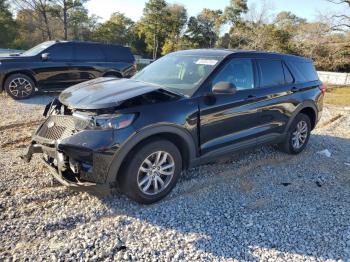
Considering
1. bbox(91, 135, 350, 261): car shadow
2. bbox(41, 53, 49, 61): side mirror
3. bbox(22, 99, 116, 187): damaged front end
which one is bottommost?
bbox(91, 135, 350, 261): car shadow

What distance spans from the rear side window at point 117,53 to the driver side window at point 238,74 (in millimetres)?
6956

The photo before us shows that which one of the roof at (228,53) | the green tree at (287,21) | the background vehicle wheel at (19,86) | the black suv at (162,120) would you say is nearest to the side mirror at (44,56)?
the background vehicle wheel at (19,86)

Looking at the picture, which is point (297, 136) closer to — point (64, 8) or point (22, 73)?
point (22, 73)

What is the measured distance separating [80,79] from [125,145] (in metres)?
7.44

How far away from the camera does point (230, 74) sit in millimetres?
4414

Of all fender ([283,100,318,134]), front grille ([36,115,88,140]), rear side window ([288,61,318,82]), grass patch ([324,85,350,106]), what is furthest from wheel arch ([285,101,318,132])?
grass patch ([324,85,350,106])

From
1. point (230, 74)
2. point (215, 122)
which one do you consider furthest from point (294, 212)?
point (230, 74)

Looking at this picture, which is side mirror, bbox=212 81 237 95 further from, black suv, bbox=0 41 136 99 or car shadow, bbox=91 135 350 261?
black suv, bbox=0 41 136 99

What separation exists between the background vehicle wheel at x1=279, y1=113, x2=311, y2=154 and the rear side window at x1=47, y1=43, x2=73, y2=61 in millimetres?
7126

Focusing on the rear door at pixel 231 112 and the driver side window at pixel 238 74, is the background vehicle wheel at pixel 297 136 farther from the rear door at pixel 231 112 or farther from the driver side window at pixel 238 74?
the driver side window at pixel 238 74

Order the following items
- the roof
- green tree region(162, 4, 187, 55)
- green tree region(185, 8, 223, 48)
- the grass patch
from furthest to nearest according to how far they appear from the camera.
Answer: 1. green tree region(185, 8, 223, 48)
2. green tree region(162, 4, 187, 55)
3. the grass patch
4. the roof

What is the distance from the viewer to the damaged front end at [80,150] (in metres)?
3.27

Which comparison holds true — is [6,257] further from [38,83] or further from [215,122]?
[38,83]

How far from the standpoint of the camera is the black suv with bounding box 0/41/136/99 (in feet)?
30.5
